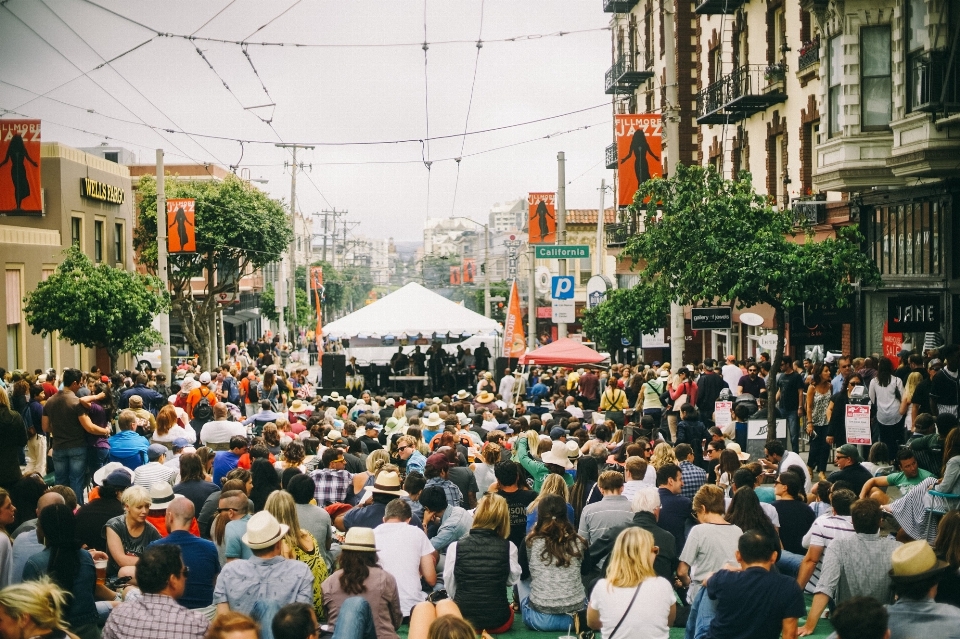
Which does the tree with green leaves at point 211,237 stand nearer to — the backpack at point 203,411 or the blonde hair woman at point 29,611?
the backpack at point 203,411

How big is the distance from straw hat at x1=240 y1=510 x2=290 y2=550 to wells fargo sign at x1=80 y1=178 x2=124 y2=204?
110 feet

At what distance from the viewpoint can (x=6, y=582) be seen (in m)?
7.36

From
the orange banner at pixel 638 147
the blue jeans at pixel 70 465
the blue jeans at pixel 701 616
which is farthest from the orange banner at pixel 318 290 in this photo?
the blue jeans at pixel 701 616

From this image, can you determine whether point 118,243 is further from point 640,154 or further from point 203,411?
point 640,154

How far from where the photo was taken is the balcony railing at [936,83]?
49.9 feet

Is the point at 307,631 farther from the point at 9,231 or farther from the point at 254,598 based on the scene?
the point at 9,231

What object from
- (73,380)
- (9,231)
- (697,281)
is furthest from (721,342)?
(73,380)

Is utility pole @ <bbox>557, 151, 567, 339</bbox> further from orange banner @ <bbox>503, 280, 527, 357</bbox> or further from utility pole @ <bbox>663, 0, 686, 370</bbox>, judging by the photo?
utility pole @ <bbox>663, 0, 686, 370</bbox>

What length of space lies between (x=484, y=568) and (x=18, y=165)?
17157mm

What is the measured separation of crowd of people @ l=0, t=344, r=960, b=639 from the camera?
19.1 feet

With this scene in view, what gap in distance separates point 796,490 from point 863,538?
7.24 feet

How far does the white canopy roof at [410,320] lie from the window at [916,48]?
18.0 metres

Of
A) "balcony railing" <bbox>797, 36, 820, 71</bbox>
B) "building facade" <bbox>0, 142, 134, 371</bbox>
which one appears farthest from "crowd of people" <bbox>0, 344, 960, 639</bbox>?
"building facade" <bbox>0, 142, 134, 371</bbox>

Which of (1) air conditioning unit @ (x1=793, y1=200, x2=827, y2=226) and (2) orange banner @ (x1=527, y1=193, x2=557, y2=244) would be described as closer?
(1) air conditioning unit @ (x1=793, y1=200, x2=827, y2=226)
